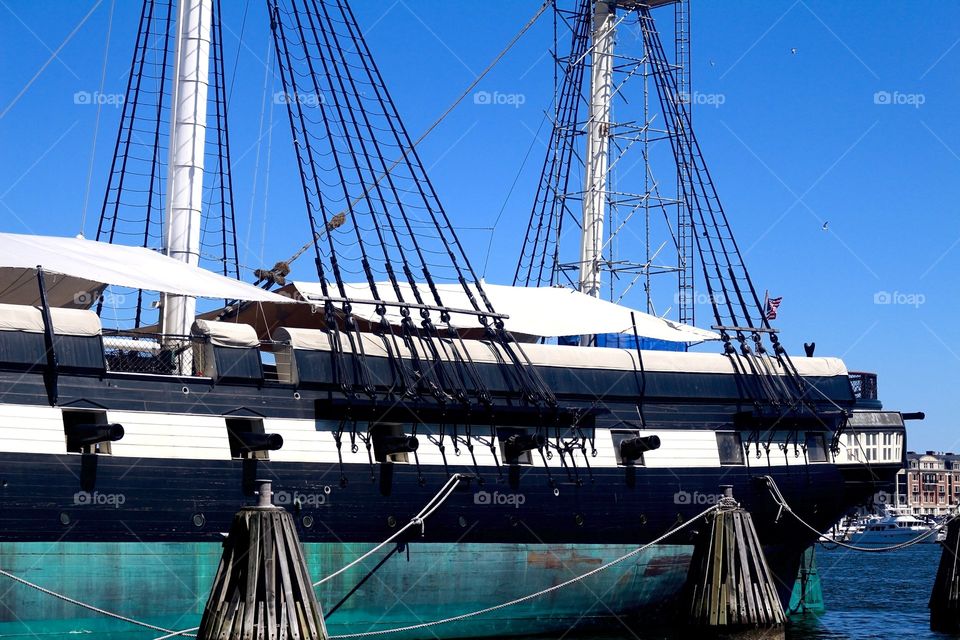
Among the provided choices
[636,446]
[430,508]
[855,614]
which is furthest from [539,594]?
[855,614]

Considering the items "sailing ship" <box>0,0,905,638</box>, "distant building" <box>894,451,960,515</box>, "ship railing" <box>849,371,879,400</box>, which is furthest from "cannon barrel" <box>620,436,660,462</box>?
"distant building" <box>894,451,960,515</box>

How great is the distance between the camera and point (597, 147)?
141 feet

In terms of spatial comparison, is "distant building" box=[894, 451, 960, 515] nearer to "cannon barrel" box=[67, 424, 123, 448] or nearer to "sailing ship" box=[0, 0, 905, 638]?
"sailing ship" box=[0, 0, 905, 638]

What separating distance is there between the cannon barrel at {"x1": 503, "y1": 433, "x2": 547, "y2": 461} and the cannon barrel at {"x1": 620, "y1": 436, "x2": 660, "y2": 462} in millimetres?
2350

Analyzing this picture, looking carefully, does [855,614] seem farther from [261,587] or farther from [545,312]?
[261,587]

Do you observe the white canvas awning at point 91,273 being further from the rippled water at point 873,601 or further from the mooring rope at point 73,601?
the rippled water at point 873,601

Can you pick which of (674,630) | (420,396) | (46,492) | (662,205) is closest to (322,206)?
(420,396)

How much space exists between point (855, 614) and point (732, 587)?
1608cm

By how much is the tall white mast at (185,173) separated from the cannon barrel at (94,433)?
592 centimetres

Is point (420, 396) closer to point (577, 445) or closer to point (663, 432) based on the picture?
point (577, 445)

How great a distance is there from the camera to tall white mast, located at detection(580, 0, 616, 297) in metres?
42.4

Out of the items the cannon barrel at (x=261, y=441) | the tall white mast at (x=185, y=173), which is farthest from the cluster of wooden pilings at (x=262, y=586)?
the tall white mast at (x=185, y=173)

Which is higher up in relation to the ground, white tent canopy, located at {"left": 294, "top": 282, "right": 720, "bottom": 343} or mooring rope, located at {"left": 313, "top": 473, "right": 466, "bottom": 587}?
white tent canopy, located at {"left": 294, "top": 282, "right": 720, "bottom": 343}

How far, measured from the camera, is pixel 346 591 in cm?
2653
